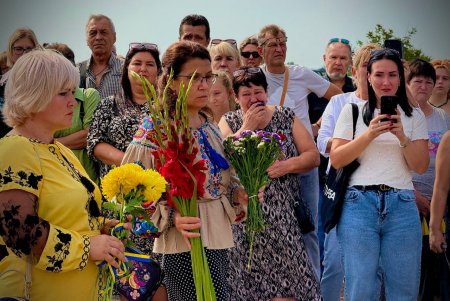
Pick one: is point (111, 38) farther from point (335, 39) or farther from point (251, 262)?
point (251, 262)

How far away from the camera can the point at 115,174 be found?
381cm

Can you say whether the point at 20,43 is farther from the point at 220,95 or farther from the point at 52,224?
the point at 52,224

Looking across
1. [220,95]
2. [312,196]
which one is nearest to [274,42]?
[220,95]

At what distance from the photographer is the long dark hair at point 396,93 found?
5.71 m

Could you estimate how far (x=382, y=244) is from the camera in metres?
5.50

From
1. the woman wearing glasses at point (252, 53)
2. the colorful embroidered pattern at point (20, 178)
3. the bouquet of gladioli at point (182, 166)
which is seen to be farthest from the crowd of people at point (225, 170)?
the woman wearing glasses at point (252, 53)

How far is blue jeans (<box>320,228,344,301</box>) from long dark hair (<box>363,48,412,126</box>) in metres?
1.27

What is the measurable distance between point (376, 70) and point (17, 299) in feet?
11.2

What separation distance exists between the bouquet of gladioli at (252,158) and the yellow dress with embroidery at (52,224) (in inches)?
53.0

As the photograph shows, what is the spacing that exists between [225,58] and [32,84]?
4321mm

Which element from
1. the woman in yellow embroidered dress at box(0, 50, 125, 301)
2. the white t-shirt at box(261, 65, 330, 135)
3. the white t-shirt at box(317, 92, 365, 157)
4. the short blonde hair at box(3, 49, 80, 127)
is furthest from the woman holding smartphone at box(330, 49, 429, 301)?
the short blonde hair at box(3, 49, 80, 127)

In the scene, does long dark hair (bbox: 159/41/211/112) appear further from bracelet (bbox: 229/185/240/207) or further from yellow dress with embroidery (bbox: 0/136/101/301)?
yellow dress with embroidery (bbox: 0/136/101/301)

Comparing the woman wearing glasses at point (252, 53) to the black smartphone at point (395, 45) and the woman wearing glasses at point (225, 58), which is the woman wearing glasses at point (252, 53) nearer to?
the woman wearing glasses at point (225, 58)

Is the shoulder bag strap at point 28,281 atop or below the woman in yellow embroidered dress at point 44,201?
below
